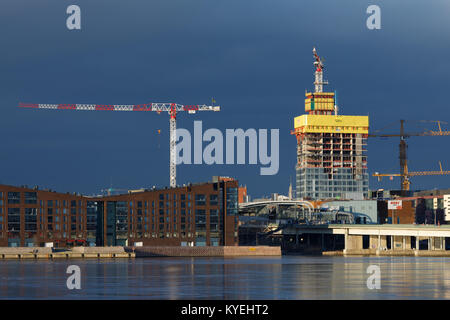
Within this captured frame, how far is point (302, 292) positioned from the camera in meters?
102

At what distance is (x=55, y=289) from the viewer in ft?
355
